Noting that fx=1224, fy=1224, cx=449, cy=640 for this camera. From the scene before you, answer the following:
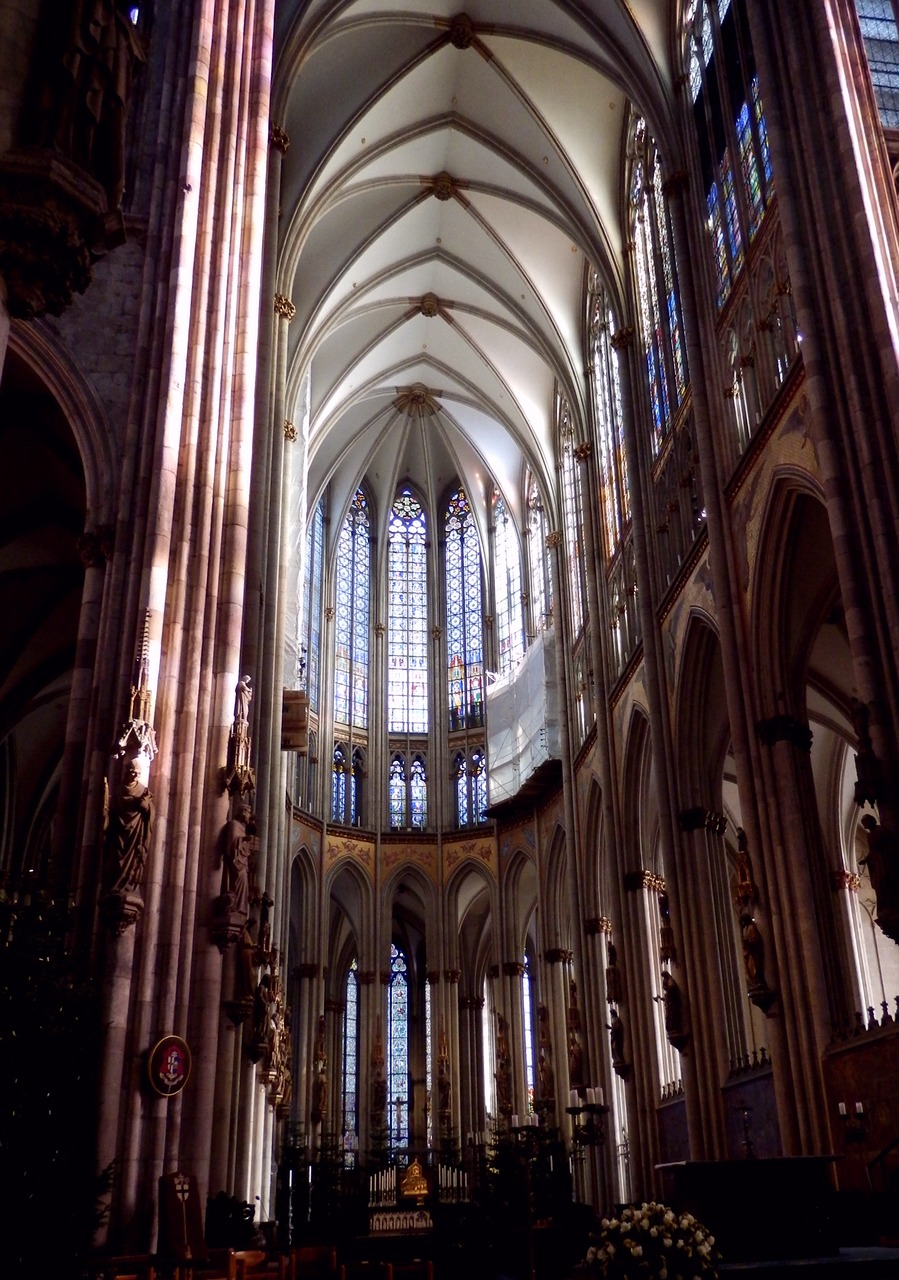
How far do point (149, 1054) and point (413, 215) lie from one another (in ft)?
70.3

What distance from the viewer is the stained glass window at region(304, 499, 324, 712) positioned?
3269 centimetres

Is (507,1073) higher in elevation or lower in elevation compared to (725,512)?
lower

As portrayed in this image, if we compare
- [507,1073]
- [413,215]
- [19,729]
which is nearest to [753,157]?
[413,215]

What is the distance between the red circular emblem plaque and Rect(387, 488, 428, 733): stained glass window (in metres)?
24.0

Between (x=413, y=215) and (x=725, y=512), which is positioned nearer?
(x=725, y=512)

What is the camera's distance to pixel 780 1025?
47.3 feet

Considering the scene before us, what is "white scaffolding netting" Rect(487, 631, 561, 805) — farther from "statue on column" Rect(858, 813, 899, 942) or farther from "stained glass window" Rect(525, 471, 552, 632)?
"statue on column" Rect(858, 813, 899, 942)

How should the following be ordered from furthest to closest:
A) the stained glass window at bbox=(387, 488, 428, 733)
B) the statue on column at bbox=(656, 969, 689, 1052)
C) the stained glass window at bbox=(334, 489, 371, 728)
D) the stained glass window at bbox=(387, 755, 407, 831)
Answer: the stained glass window at bbox=(387, 488, 428, 733)
the stained glass window at bbox=(334, 489, 371, 728)
the stained glass window at bbox=(387, 755, 407, 831)
the statue on column at bbox=(656, 969, 689, 1052)

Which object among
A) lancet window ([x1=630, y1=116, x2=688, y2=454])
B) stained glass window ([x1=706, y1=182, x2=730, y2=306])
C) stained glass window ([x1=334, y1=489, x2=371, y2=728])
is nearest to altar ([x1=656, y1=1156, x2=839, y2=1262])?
stained glass window ([x1=706, y1=182, x2=730, y2=306])

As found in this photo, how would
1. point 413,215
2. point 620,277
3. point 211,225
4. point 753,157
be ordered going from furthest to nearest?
point 413,215, point 620,277, point 753,157, point 211,225

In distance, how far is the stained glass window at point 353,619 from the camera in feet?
112

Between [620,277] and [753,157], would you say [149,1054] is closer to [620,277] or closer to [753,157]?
[753,157]

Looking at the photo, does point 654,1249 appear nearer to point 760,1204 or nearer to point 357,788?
point 760,1204

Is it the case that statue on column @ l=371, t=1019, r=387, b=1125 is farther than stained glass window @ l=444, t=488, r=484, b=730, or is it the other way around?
stained glass window @ l=444, t=488, r=484, b=730
